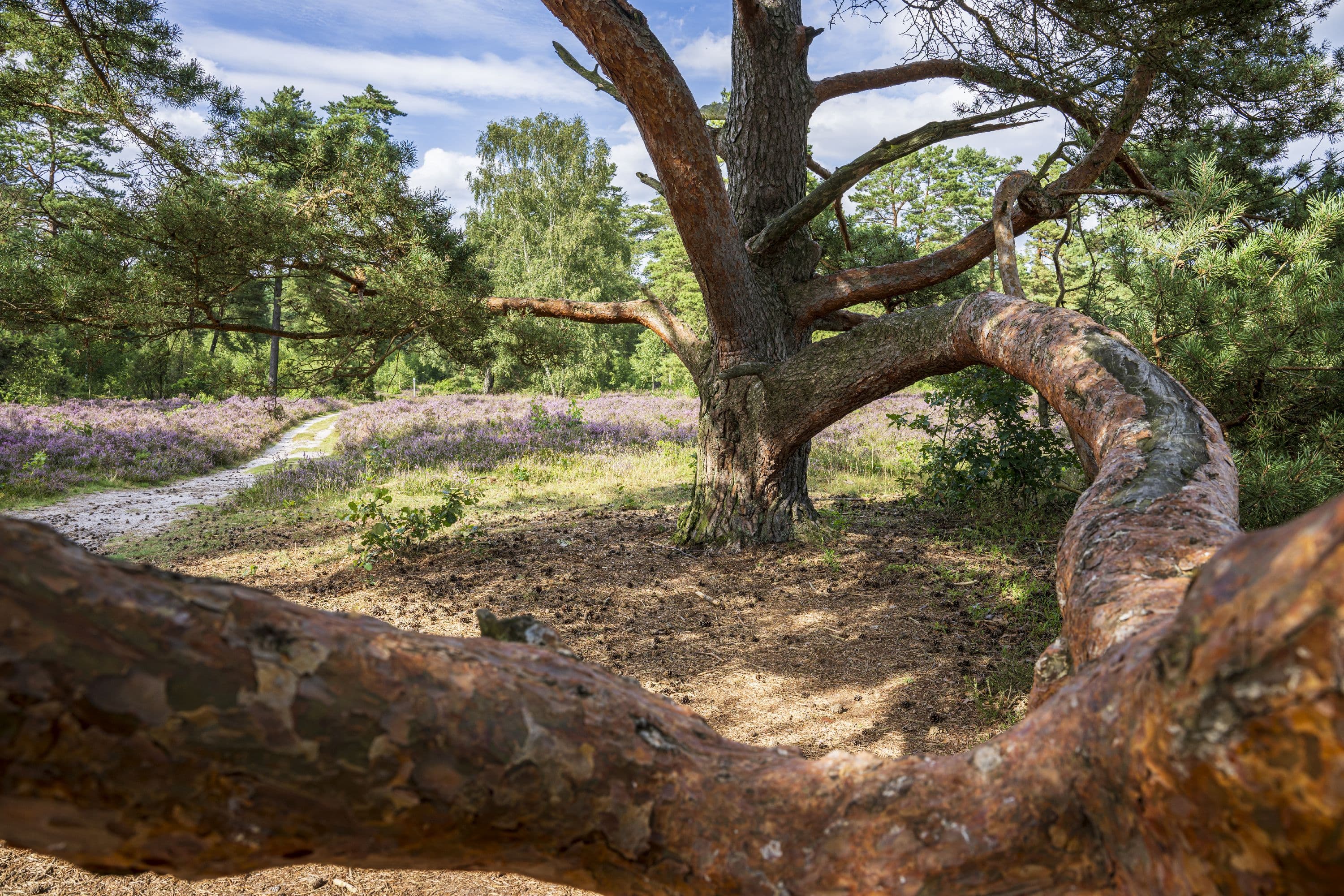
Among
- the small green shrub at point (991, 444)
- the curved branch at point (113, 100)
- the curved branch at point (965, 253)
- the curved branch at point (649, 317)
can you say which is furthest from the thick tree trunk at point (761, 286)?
the curved branch at point (113, 100)

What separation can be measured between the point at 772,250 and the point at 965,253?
1619 millimetres

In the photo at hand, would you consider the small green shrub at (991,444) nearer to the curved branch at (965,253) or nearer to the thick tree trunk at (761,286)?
the curved branch at (965,253)

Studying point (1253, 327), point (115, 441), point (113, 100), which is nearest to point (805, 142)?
point (1253, 327)

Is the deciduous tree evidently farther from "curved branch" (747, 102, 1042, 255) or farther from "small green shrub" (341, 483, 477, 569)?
"small green shrub" (341, 483, 477, 569)

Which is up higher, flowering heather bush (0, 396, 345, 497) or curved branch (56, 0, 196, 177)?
curved branch (56, 0, 196, 177)

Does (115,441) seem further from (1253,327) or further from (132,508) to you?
(1253,327)

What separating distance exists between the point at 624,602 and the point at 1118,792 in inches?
180

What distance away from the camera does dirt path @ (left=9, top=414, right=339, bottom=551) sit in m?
8.21

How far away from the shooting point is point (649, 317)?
689cm

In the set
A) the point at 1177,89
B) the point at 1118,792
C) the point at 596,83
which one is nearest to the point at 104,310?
the point at 596,83

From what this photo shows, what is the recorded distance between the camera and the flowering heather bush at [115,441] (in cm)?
1053

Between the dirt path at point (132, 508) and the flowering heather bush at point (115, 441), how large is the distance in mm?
468

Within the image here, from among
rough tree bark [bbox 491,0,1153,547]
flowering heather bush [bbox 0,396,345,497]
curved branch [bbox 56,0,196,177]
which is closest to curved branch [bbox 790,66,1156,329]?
rough tree bark [bbox 491,0,1153,547]

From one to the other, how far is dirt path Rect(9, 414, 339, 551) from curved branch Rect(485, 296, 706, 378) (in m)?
5.52
